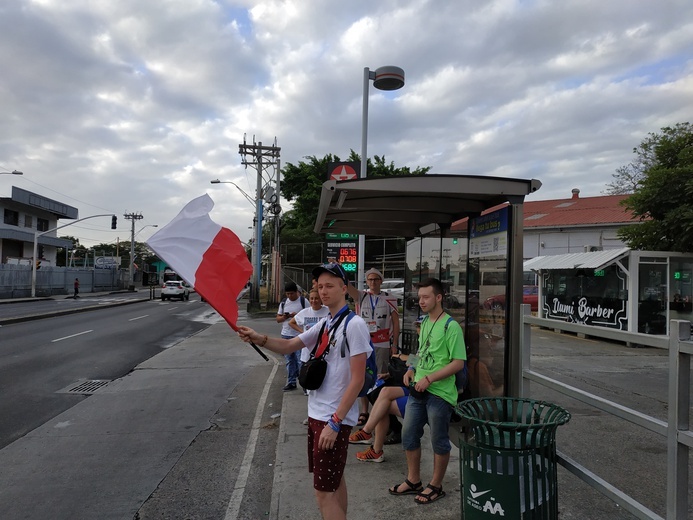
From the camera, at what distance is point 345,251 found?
40.1 ft

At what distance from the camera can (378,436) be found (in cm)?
429

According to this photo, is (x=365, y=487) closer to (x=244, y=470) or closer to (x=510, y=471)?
(x=244, y=470)

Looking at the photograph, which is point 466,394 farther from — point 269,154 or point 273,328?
point 269,154

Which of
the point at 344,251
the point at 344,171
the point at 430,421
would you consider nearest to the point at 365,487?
the point at 430,421

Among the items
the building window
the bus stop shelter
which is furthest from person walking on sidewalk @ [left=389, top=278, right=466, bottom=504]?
the building window

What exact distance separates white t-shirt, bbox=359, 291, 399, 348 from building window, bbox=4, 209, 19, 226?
1840 inches

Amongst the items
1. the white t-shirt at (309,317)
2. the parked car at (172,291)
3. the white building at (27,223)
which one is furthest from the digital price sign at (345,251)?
the white building at (27,223)

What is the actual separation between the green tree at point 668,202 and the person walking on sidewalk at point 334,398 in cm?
1408

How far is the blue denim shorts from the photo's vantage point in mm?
3398

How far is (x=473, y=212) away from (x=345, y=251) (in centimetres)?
763

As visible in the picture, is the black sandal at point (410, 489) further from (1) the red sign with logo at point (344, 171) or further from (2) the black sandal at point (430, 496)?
(1) the red sign with logo at point (344, 171)

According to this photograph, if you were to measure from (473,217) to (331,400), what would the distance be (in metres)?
2.74

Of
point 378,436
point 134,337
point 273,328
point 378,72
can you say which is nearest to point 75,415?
point 378,436

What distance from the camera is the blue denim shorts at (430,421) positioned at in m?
3.40
